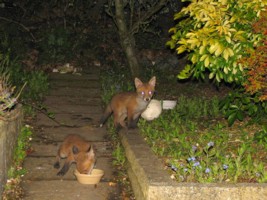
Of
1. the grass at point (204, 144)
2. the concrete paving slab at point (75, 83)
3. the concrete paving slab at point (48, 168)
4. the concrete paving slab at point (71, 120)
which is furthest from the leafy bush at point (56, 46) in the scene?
the concrete paving slab at point (48, 168)

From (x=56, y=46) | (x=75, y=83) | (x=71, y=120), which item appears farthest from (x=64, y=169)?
(x=56, y=46)

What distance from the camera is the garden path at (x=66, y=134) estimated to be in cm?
704

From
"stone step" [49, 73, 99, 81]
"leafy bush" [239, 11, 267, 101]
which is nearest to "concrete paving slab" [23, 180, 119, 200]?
"leafy bush" [239, 11, 267, 101]

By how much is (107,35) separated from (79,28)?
3.38 feet

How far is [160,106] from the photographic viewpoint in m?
9.99

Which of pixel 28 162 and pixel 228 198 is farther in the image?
pixel 28 162

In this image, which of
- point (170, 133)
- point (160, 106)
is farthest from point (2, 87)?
point (160, 106)

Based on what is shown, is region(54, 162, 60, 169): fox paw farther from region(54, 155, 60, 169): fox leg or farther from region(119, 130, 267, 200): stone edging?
region(119, 130, 267, 200): stone edging

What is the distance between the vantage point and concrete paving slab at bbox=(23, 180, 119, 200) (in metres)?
6.82

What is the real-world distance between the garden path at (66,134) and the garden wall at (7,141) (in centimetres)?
37

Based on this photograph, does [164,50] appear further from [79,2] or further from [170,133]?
[170,133]

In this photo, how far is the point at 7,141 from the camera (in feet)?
23.4

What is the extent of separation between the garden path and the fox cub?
7.0 inches

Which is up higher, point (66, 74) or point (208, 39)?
point (208, 39)
